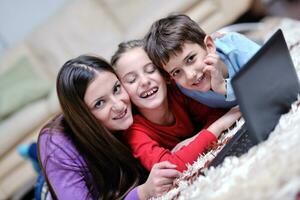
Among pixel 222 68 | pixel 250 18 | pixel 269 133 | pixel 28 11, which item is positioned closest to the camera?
pixel 269 133

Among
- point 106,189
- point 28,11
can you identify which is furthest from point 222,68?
point 28,11

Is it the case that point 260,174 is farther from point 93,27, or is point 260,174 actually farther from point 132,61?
point 93,27

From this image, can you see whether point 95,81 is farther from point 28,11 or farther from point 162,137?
point 28,11

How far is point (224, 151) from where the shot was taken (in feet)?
2.85

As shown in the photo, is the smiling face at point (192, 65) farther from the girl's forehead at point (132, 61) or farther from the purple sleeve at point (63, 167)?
the purple sleeve at point (63, 167)

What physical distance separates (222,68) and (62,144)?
482 mm

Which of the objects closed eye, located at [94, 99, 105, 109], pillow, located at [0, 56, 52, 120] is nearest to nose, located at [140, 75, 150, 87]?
closed eye, located at [94, 99, 105, 109]

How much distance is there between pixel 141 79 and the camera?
3.60 ft

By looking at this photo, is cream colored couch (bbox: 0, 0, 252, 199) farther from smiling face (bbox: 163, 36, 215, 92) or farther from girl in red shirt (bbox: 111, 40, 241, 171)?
smiling face (bbox: 163, 36, 215, 92)

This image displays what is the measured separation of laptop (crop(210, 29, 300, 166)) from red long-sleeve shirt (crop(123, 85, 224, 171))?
0.17 metres

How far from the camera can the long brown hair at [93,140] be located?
3.49 feet

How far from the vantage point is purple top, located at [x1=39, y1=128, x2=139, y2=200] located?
43.1 inches

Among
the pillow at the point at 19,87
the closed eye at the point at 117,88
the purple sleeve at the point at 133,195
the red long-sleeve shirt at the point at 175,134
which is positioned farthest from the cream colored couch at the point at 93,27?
the purple sleeve at the point at 133,195

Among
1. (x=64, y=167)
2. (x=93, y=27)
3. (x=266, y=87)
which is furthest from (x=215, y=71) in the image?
(x=93, y=27)
